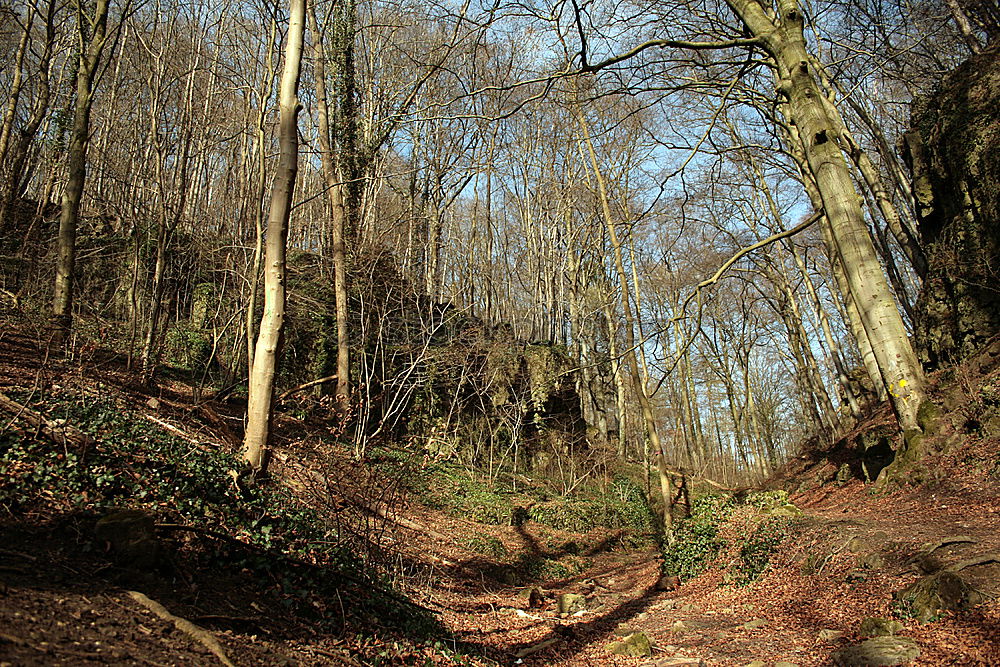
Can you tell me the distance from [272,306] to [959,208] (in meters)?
12.9

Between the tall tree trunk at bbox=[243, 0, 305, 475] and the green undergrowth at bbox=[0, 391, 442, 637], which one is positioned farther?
the tall tree trunk at bbox=[243, 0, 305, 475]

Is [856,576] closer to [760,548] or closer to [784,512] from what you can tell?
[760,548]

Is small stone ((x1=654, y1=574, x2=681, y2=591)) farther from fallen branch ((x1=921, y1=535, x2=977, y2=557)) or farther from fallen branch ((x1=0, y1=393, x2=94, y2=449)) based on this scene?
fallen branch ((x1=0, y1=393, x2=94, y2=449))

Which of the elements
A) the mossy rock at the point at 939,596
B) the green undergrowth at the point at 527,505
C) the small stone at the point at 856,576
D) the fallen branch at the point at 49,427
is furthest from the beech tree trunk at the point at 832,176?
the green undergrowth at the point at 527,505

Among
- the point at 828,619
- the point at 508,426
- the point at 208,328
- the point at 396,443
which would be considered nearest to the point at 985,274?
the point at 828,619

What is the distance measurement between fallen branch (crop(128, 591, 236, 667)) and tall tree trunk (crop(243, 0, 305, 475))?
10.1 feet

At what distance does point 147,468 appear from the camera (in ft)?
18.2

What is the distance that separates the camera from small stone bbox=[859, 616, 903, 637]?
14.7ft

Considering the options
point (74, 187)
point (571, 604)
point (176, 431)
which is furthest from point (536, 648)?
point (74, 187)

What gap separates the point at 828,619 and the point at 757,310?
25.3m

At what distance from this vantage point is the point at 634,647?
19.3 ft

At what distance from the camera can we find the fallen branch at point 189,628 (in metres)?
3.16

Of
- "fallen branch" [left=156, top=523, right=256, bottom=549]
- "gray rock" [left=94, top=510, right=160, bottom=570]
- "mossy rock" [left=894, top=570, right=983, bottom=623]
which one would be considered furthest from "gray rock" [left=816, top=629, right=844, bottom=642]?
"gray rock" [left=94, top=510, right=160, bottom=570]

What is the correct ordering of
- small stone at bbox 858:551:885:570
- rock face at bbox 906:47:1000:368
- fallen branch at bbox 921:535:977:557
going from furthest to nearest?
1. rock face at bbox 906:47:1000:368
2. small stone at bbox 858:551:885:570
3. fallen branch at bbox 921:535:977:557
